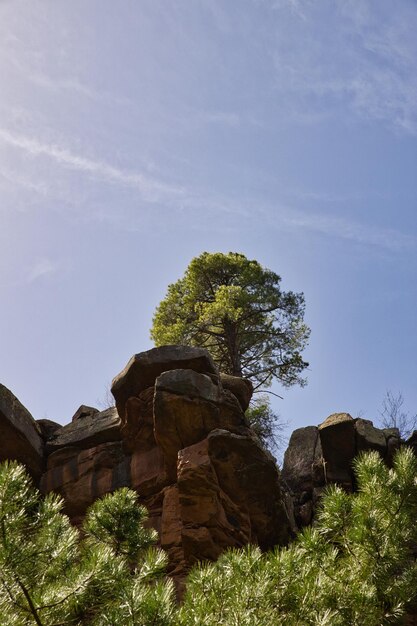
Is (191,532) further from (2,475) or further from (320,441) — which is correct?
(2,475)

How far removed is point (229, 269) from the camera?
937 inches

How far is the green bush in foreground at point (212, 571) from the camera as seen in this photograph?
19.2ft

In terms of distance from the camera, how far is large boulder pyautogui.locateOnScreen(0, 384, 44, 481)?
1405cm

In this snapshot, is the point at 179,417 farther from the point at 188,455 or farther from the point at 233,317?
the point at 233,317

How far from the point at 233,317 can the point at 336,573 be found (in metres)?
13.7

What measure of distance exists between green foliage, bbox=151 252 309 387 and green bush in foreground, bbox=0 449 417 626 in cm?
1203

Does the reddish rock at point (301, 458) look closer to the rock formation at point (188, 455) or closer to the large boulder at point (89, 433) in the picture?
the rock formation at point (188, 455)

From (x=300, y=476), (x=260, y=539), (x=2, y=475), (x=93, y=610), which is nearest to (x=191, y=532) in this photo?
(x=260, y=539)

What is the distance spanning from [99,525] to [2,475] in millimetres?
1857

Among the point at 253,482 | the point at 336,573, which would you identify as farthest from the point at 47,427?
the point at 336,573

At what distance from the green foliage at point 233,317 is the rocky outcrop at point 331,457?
547 centimetres

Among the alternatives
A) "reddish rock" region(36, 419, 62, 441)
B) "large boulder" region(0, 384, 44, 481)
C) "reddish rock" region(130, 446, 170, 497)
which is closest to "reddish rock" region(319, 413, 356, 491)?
"reddish rock" region(130, 446, 170, 497)

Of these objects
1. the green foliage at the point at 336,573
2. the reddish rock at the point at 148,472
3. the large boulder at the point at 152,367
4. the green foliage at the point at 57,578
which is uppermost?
the large boulder at the point at 152,367

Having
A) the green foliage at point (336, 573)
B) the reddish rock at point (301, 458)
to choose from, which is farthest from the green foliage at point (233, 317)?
the green foliage at point (336, 573)
